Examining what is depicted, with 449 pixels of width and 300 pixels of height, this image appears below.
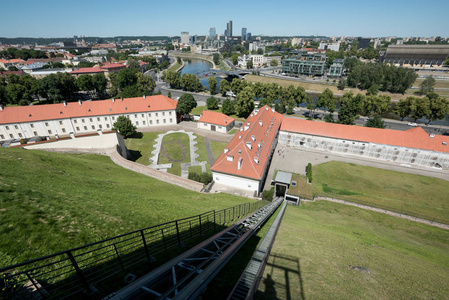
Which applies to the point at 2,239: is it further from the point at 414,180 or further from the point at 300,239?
the point at 414,180

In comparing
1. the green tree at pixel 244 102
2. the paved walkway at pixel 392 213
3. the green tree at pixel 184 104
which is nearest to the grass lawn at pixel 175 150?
the green tree at pixel 184 104

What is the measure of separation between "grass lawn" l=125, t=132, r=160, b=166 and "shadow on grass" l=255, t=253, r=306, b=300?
35.8 metres

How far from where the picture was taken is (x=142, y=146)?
1898 inches

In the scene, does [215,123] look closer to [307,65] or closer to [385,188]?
[385,188]

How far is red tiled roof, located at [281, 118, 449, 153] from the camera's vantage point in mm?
40547

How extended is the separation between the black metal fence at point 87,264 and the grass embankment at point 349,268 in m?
4.79

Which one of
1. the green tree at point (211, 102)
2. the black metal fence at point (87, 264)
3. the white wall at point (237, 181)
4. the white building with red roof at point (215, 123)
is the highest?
the black metal fence at point (87, 264)

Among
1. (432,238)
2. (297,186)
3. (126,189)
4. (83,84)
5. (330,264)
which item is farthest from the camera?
(83,84)

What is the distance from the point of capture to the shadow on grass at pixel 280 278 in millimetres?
8398

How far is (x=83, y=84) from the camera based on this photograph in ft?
269

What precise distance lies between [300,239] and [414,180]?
36375 mm

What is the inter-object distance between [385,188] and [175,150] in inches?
1611

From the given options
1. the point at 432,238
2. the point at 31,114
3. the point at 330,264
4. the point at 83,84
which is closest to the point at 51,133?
the point at 31,114

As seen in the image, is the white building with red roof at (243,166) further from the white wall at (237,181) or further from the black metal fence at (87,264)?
the black metal fence at (87,264)
